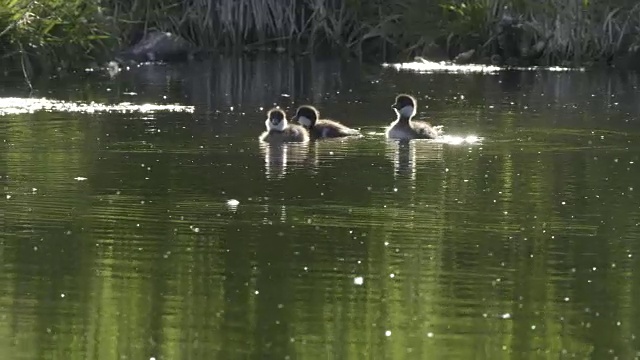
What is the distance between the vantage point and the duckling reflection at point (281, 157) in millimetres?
12945

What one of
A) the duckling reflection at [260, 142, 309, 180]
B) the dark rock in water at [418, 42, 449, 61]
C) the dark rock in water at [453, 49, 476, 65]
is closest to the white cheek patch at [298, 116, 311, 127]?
the duckling reflection at [260, 142, 309, 180]

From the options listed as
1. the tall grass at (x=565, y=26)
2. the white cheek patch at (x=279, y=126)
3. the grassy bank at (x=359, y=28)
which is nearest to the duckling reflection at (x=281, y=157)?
the white cheek patch at (x=279, y=126)

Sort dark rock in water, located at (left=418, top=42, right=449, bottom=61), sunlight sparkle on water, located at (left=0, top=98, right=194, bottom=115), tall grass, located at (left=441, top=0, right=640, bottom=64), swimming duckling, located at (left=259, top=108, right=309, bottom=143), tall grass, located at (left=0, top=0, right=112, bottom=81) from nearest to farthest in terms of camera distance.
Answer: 1. swimming duckling, located at (left=259, top=108, right=309, bottom=143)
2. sunlight sparkle on water, located at (left=0, top=98, right=194, bottom=115)
3. tall grass, located at (left=0, top=0, right=112, bottom=81)
4. tall grass, located at (left=441, top=0, right=640, bottom=64)
5. dark rock in water, located at (left=418, top=42, right=449, bottom=61)

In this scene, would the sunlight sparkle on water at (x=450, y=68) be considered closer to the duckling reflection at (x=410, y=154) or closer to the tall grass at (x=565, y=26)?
the tall grass at (x=565, y=26)

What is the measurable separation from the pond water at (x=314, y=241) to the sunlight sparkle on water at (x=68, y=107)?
0.68 m

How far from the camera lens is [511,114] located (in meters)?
18.9

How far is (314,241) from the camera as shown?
9383 millimetres

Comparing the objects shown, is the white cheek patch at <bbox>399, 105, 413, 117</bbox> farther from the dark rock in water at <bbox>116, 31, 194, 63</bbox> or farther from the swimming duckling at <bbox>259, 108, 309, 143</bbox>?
the dark rock in water at <bbox>116, 31, 194, 63</bbox>

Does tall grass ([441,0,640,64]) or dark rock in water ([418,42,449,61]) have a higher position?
tall grass ([441,0,640,64])

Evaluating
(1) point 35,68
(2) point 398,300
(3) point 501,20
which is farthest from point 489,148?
(3) point 501,20

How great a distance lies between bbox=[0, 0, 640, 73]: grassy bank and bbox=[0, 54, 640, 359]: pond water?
6.80 m

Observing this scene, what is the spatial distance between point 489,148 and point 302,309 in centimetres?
750

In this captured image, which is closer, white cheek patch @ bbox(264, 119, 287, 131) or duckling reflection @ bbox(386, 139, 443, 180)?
duckling reflection @ bbox(386, 139, 443, 180)

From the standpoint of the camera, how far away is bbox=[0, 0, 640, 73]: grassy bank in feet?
79.0
